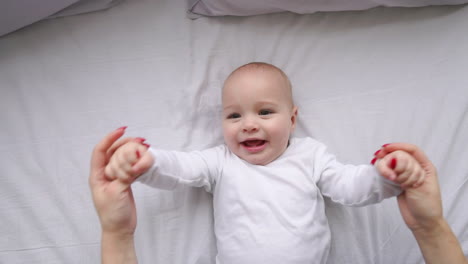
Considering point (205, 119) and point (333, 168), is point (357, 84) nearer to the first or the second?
point (333, 168)

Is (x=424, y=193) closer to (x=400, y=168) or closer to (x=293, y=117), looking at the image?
(x=400, y=168)

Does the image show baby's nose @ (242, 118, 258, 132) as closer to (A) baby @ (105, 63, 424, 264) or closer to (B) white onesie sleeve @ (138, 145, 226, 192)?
(A) baby @ (105, 63, 424, 264)

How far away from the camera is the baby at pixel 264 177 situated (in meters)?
0.86

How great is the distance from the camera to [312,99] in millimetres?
1133

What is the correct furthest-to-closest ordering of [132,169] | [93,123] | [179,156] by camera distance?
1. [93,123]
2. [179,156]
3. [132,169]

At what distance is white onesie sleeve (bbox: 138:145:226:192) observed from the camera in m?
0.84

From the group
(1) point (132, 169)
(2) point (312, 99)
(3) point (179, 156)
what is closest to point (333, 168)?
(2) point (312, 99)

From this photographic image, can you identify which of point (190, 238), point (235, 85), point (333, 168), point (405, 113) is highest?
point (235, 85)

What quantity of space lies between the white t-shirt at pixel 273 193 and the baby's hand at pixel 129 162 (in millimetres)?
38

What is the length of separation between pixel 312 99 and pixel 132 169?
24.4 inches

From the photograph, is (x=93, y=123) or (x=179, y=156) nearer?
(x=179, y=156)

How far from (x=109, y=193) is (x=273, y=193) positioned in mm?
403

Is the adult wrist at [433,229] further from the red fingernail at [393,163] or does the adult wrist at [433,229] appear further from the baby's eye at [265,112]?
the baby's eye at [265,112]

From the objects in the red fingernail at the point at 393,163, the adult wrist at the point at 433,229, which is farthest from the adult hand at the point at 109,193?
the adult wrist at the point at 433,229
